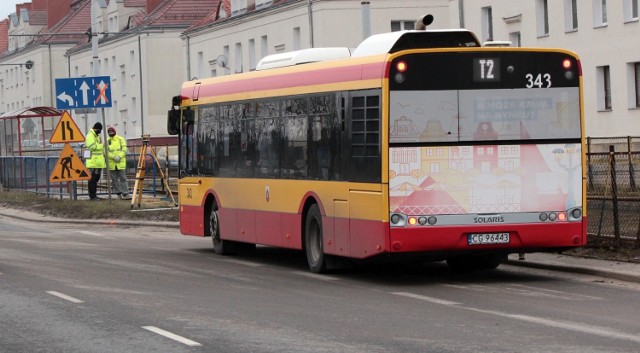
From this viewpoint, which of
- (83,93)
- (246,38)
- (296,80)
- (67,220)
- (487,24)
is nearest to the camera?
(296,80)

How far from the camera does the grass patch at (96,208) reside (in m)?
34.1

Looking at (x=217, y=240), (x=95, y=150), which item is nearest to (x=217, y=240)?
(x=217, y=240)

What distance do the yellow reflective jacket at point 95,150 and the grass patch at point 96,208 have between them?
3.33ft

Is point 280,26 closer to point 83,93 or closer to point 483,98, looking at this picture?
point 83,93

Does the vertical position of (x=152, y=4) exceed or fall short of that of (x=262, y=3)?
it exceeds it

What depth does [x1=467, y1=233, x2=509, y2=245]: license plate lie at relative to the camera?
17.3 m

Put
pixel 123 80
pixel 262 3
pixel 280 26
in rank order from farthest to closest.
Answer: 1. pixel 123 80
2. pixel 262 3
3. pixel 280 26

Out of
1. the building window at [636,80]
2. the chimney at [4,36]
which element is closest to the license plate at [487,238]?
the building window at [636,80]

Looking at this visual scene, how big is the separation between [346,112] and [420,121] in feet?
4.26

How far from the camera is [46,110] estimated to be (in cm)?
5459

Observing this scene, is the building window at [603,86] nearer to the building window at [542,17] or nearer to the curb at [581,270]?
the building window at [542,17]

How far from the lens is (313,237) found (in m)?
19.4

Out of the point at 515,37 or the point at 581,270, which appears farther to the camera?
the point at 515,37

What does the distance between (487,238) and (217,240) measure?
703 cm
